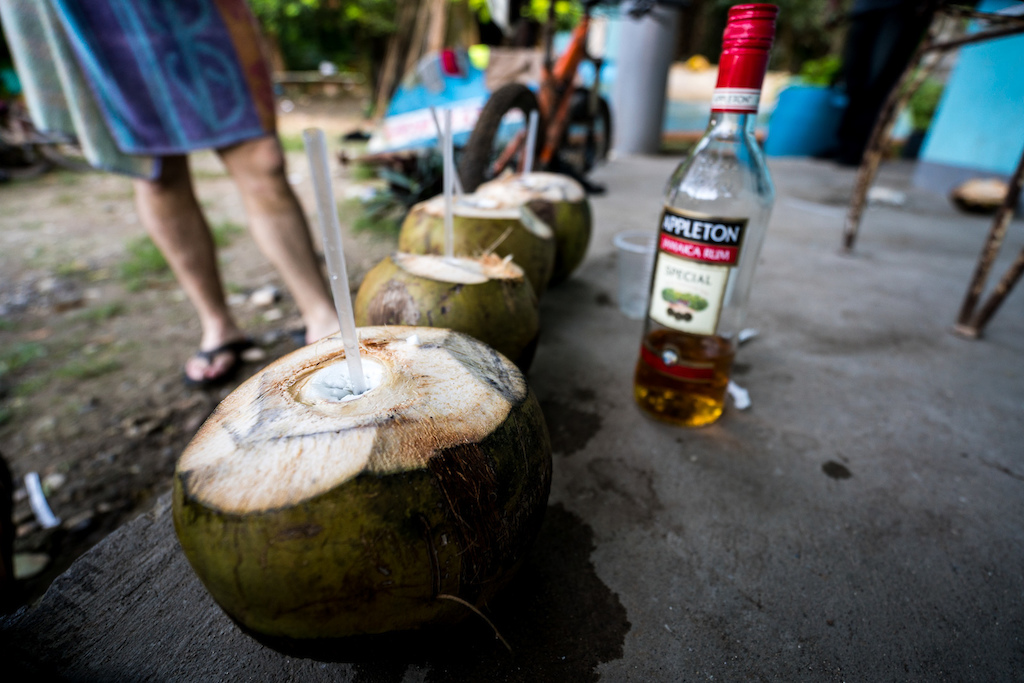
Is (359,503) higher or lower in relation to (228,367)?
higher

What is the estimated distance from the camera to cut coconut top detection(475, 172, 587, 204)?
1.54 meters

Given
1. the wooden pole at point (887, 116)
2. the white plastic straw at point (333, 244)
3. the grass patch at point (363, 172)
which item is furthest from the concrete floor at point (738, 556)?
the grass patch at point (363, 172)

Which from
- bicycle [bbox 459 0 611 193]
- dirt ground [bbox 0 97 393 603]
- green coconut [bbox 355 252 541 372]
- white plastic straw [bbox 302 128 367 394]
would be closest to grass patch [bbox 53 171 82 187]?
dirt ground [bbox 0 97 393 603]

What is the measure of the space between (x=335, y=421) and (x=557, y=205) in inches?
49.0

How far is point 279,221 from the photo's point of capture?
171 centimetres

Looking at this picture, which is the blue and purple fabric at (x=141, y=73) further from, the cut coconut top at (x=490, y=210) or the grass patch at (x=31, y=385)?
the grass patch at (x=31, y=385)

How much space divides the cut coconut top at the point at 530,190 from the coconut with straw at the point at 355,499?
0.98m

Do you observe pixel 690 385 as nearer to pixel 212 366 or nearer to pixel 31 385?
pixel 212 366

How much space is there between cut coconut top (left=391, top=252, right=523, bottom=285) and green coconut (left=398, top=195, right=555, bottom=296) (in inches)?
5.3

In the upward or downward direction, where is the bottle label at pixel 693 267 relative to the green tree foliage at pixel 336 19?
downward

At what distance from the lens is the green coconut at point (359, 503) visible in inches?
19.6

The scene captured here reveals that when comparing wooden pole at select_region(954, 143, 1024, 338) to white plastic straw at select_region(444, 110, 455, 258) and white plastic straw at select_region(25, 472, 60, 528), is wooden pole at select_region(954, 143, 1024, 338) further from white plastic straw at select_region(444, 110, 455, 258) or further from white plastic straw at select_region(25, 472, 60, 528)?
white plastic straw at select_region(25, 472, 60, 528)

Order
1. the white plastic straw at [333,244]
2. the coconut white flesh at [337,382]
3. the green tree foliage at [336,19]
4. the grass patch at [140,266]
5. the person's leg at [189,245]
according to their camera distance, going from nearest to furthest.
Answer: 1. the white plastic straw at [333,244]
2. the coconut white flesh at [337,382]
3. the person's leg at [189,245]
4. the grass patch at [140,266]
5. the green tree foliage at [336,19]

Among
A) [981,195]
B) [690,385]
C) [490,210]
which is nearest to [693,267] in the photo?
[690,385]
